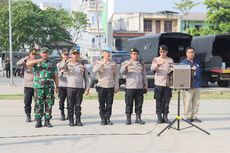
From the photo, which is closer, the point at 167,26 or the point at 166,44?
the point at 166,44

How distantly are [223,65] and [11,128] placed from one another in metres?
15.9

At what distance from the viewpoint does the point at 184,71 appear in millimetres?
10312

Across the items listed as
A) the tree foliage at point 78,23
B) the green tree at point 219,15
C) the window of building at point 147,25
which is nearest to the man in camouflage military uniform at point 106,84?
the green tree at point 219,15

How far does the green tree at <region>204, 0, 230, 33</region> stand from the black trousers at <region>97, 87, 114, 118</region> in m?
31.4

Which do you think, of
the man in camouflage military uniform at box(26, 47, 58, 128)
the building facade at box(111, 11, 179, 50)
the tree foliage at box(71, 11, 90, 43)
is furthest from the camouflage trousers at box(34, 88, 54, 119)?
the building facade at box(111, 11, 179, 50)

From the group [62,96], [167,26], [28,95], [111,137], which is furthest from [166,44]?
[167,26]

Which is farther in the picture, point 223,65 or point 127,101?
point 223,65

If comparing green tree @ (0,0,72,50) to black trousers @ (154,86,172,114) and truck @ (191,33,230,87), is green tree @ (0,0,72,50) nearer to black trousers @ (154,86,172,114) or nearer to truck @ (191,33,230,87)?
truck @ (191,33,230,87)

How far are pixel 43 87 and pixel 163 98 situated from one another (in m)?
2.88

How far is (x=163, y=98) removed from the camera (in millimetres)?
12008

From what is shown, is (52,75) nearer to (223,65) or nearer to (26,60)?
(26,60)

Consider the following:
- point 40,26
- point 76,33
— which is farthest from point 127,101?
point 76,33

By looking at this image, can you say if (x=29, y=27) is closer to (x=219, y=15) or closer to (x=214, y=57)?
(x=219, y=15)

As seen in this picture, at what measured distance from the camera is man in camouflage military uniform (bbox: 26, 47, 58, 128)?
444 inches
